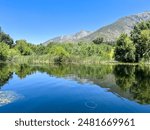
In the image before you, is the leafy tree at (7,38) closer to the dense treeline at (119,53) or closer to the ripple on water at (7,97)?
the dense treeline at (119,53)

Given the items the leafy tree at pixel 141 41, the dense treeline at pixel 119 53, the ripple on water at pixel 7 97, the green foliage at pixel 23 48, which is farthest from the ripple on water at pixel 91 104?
the green foliage at pixel 23 48

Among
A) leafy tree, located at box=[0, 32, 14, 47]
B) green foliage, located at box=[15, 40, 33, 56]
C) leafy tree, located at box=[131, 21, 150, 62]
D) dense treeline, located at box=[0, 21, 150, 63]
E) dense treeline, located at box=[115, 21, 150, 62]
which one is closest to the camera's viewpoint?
dense treeline, located at box=[115, 21, 150, 62]

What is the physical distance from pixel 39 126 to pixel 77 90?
9675mm

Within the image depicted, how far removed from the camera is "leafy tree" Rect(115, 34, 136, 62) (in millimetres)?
50662

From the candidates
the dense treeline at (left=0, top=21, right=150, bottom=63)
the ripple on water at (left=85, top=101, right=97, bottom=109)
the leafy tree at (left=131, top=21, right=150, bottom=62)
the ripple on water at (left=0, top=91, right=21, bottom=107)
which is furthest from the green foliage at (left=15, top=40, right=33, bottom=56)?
the ripple on water at (left=85, top=101, right=97, bottom=109)

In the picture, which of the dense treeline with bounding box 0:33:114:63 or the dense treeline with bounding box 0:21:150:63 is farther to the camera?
the dense treeline with bounding box 0:33:114:63

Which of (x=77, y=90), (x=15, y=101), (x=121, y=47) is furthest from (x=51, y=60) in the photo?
(x=15, y=101)

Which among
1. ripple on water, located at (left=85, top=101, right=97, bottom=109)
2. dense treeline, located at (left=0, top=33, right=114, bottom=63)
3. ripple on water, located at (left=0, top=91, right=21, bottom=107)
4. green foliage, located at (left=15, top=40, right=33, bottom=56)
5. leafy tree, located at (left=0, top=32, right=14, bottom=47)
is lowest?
ripple on water, located at (left=85, top=101, right=97, bottom=109)

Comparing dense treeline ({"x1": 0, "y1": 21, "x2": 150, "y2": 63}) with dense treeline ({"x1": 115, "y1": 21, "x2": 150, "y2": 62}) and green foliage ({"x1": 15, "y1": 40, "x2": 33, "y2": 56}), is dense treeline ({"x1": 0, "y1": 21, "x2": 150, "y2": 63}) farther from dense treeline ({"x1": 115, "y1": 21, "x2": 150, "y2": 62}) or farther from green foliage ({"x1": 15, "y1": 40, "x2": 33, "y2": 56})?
green foliage ({"x1": 15, "y1": 40, "x2": 33, "y2": 56})

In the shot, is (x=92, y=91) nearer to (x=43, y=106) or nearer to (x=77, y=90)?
(x=77, y=90)

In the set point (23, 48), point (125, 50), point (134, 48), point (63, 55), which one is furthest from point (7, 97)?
point (23, 48)

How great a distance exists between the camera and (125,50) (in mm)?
51719

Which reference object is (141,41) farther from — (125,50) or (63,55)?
(63,55)

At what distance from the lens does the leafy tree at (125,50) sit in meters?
50.7
